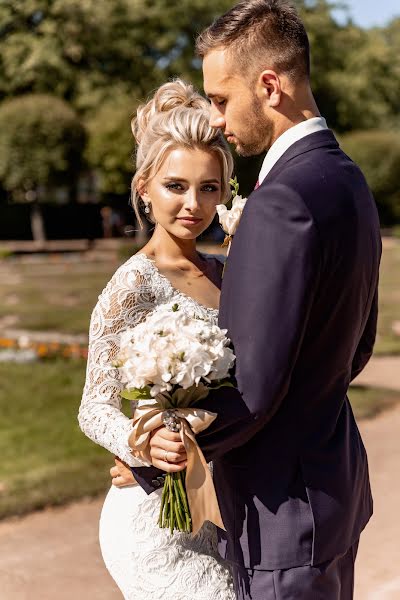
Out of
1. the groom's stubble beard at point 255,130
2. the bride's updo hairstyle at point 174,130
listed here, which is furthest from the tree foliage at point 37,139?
the groom's stubble beard at point 255,130

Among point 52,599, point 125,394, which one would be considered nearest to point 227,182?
point 125,394

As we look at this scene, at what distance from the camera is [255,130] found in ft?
7.22

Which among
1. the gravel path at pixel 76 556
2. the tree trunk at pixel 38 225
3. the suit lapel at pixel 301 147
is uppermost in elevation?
the suit lapel at pixel 301 147

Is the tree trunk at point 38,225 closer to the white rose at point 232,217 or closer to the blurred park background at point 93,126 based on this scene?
the blurred park background at point 93,126

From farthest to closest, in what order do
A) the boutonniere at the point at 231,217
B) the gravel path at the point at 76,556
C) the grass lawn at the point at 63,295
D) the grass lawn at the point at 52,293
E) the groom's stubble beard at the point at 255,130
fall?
the grass lawn at the point at 52,293 < the grass lawn at the point at 63,295 < the gravel path at the point at 76,556 < the boutonniere at the point at 231,217 < the groom's stubble beard at the point at 255,130

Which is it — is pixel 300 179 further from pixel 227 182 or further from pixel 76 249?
pixel 76 249

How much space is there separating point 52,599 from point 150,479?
2423mm

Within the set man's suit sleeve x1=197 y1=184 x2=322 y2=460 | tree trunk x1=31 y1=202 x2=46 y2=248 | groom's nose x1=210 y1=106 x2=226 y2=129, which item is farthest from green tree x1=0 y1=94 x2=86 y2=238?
man's suit sleeve x1=197 y1=184 x2=322 y2=460

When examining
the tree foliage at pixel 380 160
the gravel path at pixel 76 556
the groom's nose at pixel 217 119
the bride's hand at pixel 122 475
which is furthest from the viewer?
the tree foliage at pixel 380 160

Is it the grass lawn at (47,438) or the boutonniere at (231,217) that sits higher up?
the boutonniere at (231,217)

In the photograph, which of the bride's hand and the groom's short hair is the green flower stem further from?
the groom's short hair

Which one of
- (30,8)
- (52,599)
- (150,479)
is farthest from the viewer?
(30,8)

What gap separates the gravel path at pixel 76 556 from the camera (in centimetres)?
452

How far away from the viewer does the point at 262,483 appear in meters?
2.14
